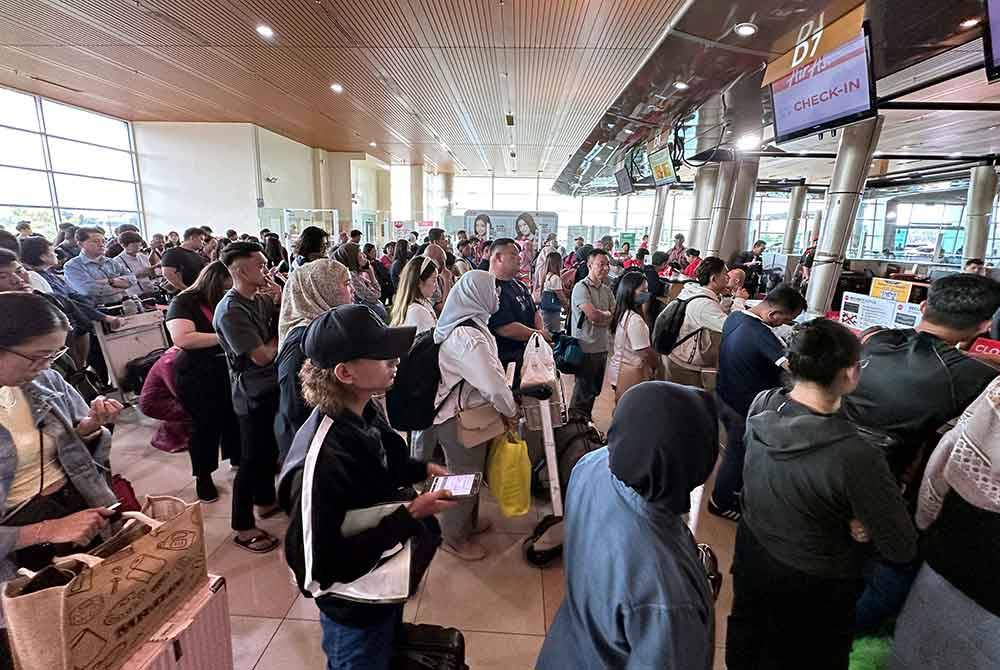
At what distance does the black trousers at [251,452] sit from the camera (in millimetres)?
2770

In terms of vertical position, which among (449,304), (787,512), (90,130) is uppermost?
(90,130)

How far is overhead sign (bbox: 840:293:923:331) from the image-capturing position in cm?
324

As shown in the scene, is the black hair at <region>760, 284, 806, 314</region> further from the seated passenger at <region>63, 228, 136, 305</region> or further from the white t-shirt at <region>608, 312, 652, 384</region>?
the seated passenger at <region>63, 228, 136, 305</region>

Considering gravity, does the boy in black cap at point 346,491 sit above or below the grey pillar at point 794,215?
below

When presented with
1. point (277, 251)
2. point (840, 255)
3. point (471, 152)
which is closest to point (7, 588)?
point (277, 251)

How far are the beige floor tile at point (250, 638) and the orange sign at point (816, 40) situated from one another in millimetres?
5406

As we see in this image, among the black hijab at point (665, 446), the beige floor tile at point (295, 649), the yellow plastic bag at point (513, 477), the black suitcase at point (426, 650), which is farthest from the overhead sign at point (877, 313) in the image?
the beige floor tile at point (295, 649)

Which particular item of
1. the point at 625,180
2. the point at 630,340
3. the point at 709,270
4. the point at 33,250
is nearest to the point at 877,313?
the point at 709,270

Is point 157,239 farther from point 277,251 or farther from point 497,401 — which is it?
point 497,401

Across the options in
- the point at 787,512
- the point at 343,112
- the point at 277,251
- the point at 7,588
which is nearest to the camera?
the point at 7,588

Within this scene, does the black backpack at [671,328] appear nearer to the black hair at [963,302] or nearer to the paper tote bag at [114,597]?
the black hair at [963,302]

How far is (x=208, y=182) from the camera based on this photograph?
519 inches

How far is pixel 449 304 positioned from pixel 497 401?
0.57 metres

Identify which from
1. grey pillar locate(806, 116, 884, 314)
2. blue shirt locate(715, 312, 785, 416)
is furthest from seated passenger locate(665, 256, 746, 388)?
grey pillar locate(806, 116, 884, 314)
